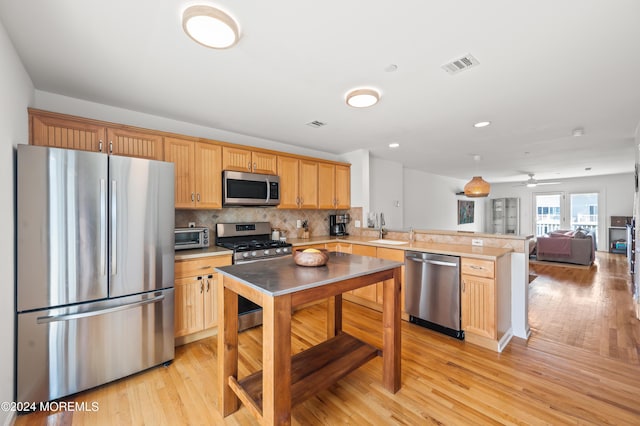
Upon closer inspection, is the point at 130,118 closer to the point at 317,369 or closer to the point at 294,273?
the point at 294,273

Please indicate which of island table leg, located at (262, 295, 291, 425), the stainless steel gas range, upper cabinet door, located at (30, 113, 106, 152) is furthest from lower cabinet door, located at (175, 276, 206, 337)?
island table leg, located at (262, 295, 291, 425)

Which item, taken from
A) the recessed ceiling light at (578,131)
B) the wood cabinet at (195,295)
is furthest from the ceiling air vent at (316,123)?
the recessed ceiling light at (578,131)

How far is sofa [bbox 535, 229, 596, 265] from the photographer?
6129 millimetres

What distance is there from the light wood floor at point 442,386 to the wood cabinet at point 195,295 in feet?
0.71

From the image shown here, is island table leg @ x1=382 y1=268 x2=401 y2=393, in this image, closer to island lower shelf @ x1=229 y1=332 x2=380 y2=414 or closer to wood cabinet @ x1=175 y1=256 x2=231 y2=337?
island lower shelf @ x1=229 y1=332 x2=380 y2=414

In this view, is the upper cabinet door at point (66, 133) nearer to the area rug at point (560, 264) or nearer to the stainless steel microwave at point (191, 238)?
the stainless steel microwave at point (191, 238)

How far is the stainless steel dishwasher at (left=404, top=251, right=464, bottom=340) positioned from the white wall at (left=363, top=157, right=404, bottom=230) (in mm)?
2060

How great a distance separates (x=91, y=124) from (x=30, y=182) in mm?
883

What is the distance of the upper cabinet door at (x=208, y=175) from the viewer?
3061mm

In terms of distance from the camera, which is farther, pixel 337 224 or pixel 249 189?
pixel 337 224

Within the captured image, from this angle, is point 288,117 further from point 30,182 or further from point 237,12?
point 30,182

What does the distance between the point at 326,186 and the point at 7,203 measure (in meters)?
3.44

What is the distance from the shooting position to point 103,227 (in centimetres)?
201

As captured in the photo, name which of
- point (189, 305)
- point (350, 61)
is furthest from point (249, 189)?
point (350, 61)
